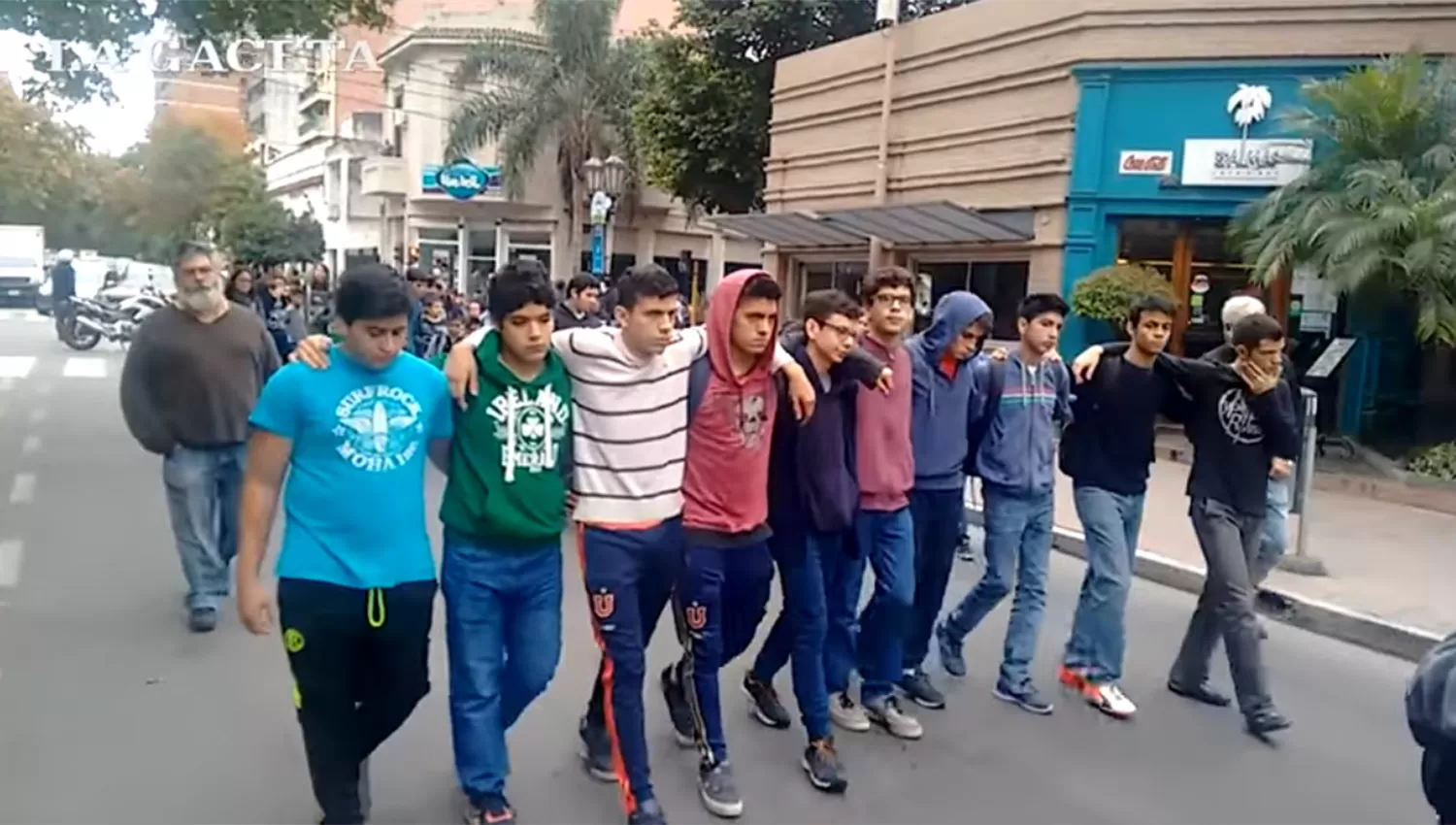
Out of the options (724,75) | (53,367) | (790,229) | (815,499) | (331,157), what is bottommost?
(53,367)

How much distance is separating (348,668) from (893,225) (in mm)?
15213

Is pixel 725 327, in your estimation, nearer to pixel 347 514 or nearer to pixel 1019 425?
pixel 347 514

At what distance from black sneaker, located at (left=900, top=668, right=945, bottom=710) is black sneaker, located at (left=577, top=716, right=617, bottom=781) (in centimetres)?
139

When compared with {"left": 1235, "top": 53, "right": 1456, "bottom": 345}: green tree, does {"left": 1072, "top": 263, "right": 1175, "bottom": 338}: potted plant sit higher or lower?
lower

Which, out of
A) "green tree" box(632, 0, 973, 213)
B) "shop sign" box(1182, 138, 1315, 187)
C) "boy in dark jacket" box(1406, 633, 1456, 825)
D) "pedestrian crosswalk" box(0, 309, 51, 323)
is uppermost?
"green tree" box(632, 0, 973, 213)

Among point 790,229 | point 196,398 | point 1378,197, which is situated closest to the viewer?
point 196,398

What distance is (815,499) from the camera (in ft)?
14.8

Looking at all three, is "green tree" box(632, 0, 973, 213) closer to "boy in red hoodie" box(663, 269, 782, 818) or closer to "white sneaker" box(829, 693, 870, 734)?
"white sneaker" box(829, 693, 870, 734)

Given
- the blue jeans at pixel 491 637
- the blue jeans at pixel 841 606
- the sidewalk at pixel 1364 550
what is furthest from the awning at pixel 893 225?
the blue jeans at pixel 491 637

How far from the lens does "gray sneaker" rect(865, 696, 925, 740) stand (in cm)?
508

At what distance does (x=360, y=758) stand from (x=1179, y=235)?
44.0 feet

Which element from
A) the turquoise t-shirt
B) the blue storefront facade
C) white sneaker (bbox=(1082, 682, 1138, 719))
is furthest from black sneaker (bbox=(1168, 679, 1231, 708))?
the blue storefront facade

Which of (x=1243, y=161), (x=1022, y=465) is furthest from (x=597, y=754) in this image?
(x=1243, y=161)

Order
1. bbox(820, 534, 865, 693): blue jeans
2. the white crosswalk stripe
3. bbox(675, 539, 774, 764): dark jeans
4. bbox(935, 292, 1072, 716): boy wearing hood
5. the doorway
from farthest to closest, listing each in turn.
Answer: the white crosswalk stripe, the doorway, bbox(935, 292, 1072, 716): boy wearing hood, bbox(820, 534, 865, 693): blue jeans, bbox(675, 539, 774, 764): dark jeans
